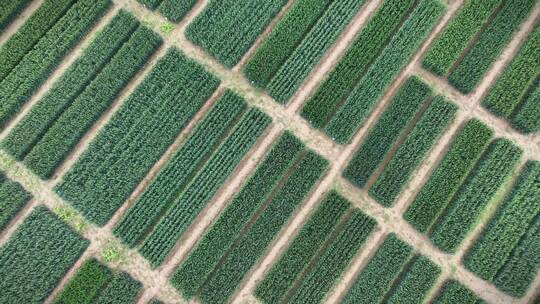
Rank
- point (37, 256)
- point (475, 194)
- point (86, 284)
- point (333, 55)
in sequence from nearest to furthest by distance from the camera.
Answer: point (86, 284), point (37, 256), point (475, 194), point (333, 55)

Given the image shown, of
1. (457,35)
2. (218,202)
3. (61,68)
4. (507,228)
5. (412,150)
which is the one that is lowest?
(218,202)

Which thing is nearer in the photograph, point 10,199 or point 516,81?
point 10,199

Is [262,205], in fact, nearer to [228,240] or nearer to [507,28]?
[228,240]

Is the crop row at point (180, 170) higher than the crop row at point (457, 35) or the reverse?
the reverse

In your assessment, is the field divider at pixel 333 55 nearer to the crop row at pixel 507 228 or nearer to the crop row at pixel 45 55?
the crop row at pixel 507 228

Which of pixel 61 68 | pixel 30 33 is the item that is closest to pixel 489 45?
pixel 61 68

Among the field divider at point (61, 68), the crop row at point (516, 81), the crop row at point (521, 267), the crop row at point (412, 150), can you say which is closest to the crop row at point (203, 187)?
the crop row at point (412, 150)

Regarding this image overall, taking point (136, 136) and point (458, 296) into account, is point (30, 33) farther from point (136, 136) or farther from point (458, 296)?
point (458, 296)
